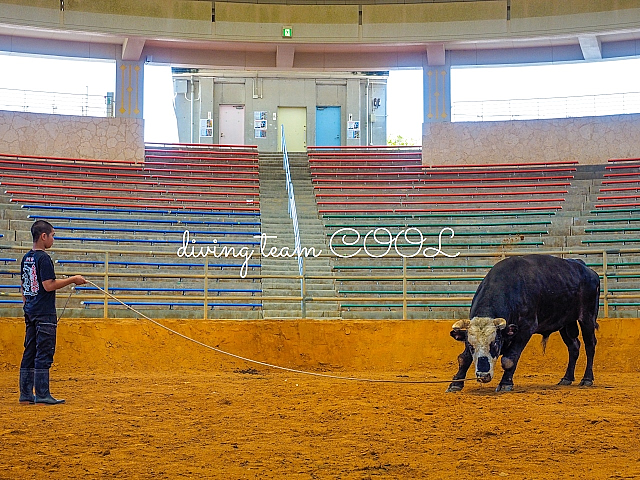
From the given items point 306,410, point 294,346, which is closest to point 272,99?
point 294,346

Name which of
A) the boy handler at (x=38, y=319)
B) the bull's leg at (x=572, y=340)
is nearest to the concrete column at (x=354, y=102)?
the bull's leg at (x=572, y=340)

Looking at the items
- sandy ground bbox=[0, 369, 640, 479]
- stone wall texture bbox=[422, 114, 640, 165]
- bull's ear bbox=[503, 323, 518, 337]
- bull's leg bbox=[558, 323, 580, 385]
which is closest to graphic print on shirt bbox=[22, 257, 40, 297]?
sandy ground bbox=[0, 369, 640, 479]

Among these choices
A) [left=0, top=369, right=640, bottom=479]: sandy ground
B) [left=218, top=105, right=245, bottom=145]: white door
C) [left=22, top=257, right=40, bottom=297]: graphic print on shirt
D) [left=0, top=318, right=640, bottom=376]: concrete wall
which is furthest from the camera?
[left=218, top=105, right=245, bottom=145]: white door

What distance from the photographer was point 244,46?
82.1ft

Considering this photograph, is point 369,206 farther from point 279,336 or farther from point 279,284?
point 279,336

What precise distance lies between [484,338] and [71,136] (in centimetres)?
1803

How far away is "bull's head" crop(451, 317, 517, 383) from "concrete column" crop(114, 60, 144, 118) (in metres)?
17.7

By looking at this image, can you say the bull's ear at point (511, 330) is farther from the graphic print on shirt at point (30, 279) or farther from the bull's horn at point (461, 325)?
the graphic print on shirt at point (30, 279)

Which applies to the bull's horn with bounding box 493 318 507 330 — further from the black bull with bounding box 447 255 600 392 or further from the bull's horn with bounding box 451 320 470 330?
the bull's horn with bounding box 451 320 470 330

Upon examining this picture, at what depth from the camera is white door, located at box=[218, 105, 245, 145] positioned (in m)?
29.7

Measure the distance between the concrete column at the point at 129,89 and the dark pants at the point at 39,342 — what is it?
55.3 ft

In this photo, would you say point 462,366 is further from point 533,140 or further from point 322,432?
point 533,140

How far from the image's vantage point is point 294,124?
29781 millimetres

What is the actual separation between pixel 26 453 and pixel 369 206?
16.3m
